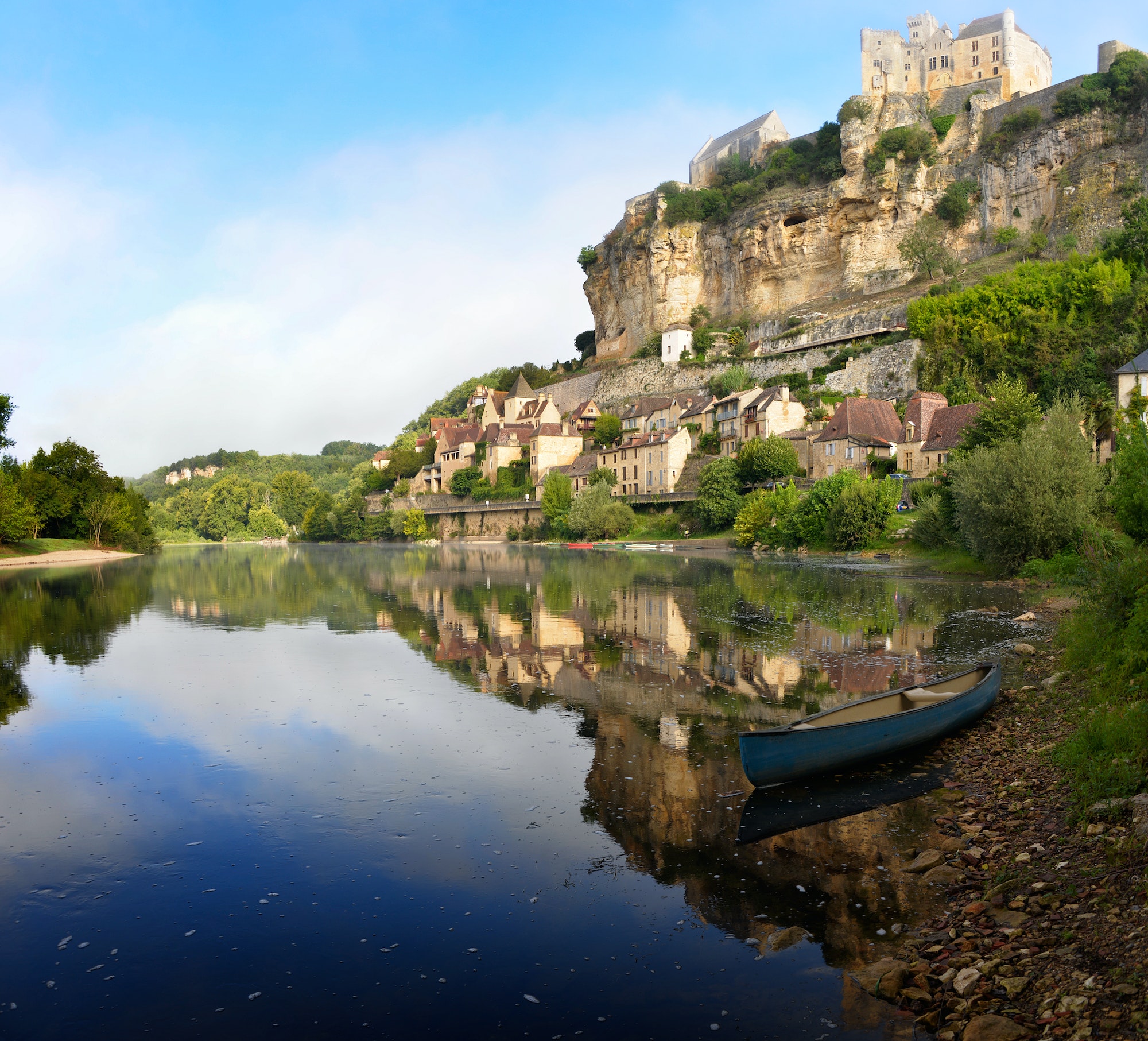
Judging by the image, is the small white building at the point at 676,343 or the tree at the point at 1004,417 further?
the small white building at the point at 676,343

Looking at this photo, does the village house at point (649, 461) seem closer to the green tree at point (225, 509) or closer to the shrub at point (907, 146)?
the shrub at point (907, 146)

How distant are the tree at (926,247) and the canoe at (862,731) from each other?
2858 inches

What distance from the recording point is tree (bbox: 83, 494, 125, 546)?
227ft

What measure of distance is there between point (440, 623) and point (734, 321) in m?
78.1

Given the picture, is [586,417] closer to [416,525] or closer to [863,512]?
[416,525]

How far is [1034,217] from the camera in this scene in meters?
75.3

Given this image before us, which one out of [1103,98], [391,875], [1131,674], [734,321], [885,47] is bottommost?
[391,875]

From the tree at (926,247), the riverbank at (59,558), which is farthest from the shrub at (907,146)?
the riverbank at (59,558)

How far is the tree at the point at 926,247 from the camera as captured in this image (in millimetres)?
77062

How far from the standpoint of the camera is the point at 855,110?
8500 centimetres

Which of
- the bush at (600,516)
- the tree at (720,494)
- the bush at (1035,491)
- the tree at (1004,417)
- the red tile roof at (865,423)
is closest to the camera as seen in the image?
the bush at (1035,491)

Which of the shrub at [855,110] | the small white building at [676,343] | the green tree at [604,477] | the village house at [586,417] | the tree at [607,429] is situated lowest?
the green tree at [604,477]

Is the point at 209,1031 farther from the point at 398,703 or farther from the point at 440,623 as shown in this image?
the point at 440,623

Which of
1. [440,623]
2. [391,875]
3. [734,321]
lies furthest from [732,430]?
[391,875]
